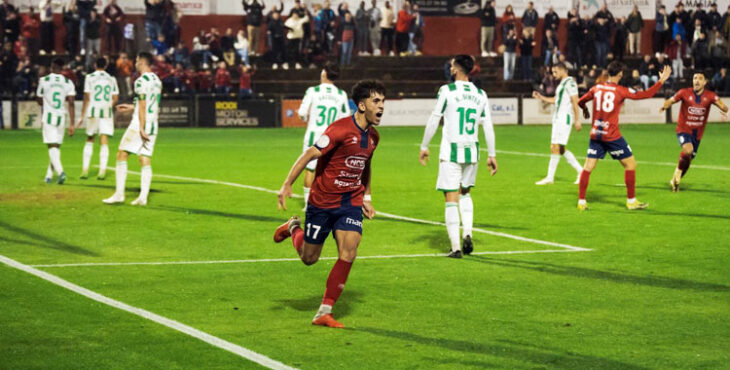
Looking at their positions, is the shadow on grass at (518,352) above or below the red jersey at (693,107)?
below

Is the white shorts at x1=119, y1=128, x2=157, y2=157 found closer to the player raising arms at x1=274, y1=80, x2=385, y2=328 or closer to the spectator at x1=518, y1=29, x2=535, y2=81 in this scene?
the player raising arms at x1=274, y1=80, x2=385, y2=328

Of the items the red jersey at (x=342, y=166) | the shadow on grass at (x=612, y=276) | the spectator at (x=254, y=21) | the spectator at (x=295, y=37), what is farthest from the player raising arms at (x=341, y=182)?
the spectator at (x=254, y=21)

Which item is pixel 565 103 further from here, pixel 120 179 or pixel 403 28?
pixel 403 28

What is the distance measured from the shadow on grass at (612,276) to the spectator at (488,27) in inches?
1375

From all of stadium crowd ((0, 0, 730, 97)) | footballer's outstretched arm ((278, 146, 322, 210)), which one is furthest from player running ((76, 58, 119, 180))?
stadium crowd ((0, 0, 730, 97))

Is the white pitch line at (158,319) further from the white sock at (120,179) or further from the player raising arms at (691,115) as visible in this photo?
the player raising arms at (691,115)

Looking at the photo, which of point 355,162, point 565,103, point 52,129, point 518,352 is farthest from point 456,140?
point 52,129

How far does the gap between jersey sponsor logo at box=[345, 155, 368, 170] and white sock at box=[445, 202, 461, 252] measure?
3.56 m

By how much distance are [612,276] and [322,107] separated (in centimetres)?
660

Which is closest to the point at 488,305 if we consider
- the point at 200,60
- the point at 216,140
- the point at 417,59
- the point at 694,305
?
the point at 694,305

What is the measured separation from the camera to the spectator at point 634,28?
160ft

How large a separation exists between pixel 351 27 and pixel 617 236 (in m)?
30.5

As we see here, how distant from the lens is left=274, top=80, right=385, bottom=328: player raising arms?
9148 millimetres

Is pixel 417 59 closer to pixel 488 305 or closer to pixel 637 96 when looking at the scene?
pixel 637 96
